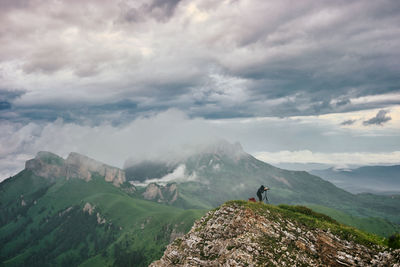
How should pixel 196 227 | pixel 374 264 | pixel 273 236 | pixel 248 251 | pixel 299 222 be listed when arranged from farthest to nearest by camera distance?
pixel 196 227 < pixel 299 222 < pixel 273 236 < pixel 248 251 < pixel 374 264

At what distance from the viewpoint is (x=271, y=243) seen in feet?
144

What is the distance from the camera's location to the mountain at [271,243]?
41.5 metres

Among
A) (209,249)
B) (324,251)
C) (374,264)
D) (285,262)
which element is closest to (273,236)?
(285,262)

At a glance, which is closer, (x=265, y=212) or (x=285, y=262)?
(x=285, y=262)

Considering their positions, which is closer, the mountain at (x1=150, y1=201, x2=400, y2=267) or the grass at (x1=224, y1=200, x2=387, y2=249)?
the mountain at (x1=150, y1=201, x2=400, y2=267)

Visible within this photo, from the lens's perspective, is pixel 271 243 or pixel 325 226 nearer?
pixel 271 243

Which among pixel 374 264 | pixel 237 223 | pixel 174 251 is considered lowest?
pixel 174 251

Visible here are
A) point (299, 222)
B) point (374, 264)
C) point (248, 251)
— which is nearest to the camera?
point (374, 264)

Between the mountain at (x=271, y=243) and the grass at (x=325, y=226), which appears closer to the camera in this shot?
the mountain at (x=271, y=243)

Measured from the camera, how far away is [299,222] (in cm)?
4928

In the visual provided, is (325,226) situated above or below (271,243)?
above

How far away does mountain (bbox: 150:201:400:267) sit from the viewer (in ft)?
136

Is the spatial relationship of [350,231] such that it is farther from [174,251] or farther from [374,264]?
[174,251]

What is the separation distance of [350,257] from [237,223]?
17.7m
